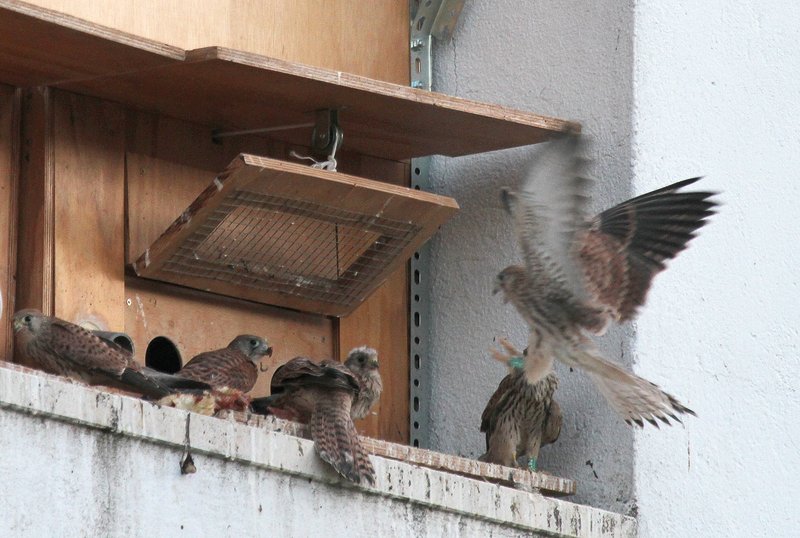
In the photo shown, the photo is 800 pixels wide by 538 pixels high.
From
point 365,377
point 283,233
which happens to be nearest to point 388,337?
point 365,377

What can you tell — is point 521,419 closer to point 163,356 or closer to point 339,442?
point 339,442

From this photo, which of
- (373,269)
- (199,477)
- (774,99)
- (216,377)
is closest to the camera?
(199,477)

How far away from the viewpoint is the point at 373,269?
6.88 meters

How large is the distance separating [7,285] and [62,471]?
1493mm

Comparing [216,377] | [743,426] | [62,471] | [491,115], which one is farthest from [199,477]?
[743,426]

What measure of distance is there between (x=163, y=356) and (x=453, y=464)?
117cm

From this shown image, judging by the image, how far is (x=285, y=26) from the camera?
7039 millimetres

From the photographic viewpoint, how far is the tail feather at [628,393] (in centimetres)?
629

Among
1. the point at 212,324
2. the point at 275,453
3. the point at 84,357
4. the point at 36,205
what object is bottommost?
the point at 275,453

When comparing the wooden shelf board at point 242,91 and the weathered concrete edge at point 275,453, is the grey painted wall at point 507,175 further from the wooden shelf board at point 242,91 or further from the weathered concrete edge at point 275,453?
the weathered concrete edge at point 275,453

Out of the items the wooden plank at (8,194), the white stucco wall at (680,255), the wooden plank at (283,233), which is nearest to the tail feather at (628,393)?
the white stucco wall at (680,255)

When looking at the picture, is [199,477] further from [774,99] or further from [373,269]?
[774,99]

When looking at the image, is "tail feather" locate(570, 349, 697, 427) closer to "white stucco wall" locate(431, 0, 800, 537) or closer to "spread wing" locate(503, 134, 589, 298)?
"white stucco wall" locate(431, 0, 800, 537)

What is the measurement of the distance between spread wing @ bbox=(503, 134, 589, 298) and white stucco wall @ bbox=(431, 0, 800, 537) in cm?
63
